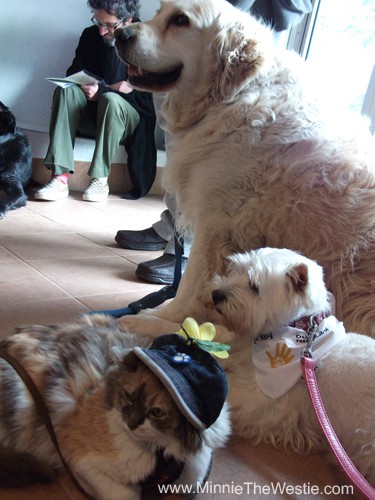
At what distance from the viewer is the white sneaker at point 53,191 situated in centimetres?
458

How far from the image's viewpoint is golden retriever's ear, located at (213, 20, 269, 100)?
201cm

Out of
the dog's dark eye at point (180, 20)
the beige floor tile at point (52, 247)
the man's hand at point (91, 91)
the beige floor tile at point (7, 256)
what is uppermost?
the dog's dark eye at point (180, 20)

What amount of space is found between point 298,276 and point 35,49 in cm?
492

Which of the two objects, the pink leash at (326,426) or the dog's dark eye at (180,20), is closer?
the pink leash at (326,426)

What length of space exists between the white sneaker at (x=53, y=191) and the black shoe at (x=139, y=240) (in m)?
1.48

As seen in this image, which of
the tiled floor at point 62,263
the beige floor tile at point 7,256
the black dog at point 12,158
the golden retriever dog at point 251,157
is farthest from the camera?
the black dog at point 12,158

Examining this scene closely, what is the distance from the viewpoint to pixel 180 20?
208 centimetres

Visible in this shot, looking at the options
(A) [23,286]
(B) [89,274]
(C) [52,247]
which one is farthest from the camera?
(C) [52,247]

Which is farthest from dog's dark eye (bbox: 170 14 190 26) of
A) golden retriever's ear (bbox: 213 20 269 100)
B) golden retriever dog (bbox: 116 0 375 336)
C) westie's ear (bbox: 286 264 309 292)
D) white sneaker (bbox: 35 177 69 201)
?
white sneaker (bbox: 35 177 69 201)

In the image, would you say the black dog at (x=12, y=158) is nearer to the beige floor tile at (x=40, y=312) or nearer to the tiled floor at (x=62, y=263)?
the tiled floor at (x=62, y=263)

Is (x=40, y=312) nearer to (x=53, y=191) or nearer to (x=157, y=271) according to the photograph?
(x=157, y=271)

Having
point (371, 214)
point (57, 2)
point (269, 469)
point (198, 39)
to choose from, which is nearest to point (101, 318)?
point (269, 469)

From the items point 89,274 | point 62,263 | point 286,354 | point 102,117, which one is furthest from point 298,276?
point 102,117

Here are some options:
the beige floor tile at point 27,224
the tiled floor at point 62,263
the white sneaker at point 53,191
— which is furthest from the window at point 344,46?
the white sneaker at point 53,191
